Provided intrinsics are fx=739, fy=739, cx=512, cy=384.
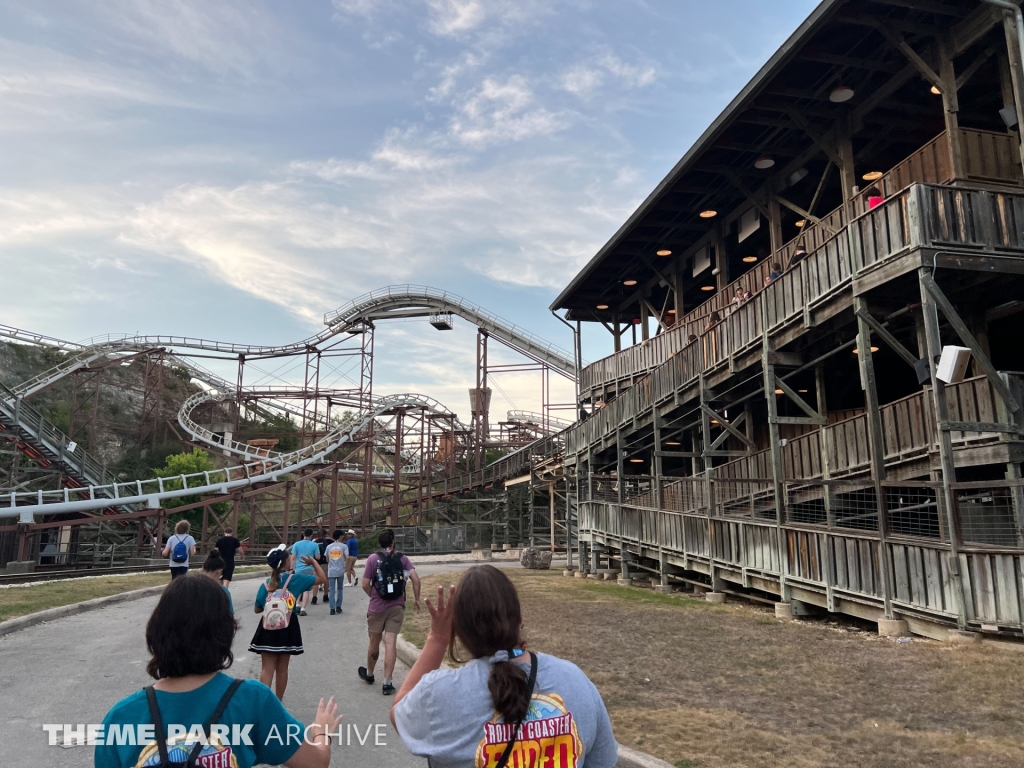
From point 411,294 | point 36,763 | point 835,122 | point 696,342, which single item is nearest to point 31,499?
point 411,294

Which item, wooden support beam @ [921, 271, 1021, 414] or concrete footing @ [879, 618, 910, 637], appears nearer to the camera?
wooden support beam @ [921, 271, 1021, 414]

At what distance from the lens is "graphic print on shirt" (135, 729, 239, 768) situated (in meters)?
2.21

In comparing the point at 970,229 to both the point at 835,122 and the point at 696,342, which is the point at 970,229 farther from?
the point at 696,342

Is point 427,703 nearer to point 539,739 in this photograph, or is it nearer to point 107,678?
point 539,739

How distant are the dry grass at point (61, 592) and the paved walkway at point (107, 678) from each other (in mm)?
804

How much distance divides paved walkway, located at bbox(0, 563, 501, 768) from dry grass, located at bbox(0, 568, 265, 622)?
0.80m

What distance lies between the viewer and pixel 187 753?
2230 mm

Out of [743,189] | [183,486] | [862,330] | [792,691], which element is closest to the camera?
[792,691]

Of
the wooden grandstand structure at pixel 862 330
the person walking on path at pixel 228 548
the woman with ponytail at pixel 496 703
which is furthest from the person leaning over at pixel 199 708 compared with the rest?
the person walking on path at pixel 228 548

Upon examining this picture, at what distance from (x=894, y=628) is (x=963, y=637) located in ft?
4.00

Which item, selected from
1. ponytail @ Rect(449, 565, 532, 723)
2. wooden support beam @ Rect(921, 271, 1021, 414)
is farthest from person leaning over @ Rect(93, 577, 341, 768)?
wooden support beam @ Rect(921, 271, 1021, 414)

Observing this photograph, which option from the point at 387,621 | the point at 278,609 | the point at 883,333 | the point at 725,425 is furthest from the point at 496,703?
the point at 725,425

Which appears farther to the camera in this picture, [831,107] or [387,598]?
[831,107]

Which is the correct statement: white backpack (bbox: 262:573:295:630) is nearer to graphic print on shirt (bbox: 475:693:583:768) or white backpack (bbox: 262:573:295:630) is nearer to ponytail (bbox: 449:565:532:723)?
ponytail (bbox: 449:565:532:723)
